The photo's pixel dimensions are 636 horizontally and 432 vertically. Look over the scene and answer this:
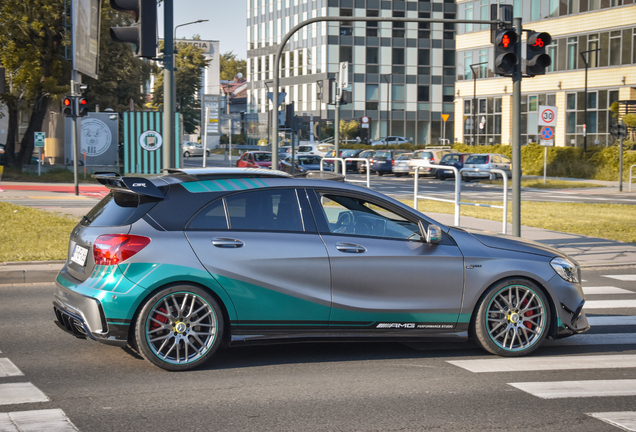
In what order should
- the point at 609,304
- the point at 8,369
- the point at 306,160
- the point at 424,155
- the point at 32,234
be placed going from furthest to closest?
the point at 306,160 → the point at 424,155 → the point at 32,234 → the point at 609,304 → the point at 8,369

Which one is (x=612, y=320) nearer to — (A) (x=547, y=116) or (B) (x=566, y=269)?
(B) (x=566, y=269)

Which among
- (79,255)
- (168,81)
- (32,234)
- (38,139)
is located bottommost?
(32,234)

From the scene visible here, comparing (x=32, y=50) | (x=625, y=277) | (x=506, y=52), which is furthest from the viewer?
(x=32, y=50)

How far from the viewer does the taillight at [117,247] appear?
564cm

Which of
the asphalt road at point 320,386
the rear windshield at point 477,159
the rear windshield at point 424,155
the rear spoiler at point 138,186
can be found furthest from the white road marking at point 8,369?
the rear windshield at point 424,155

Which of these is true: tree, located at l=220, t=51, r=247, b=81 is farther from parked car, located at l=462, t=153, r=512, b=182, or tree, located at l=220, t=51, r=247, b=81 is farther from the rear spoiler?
the rear spoiler

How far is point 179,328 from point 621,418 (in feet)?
10.4

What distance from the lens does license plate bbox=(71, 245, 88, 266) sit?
586cm

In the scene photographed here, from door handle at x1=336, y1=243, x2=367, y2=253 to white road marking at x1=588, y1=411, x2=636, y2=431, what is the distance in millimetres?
2115

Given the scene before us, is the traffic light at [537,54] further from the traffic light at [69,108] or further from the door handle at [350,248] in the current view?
the traffic light at [69,108]

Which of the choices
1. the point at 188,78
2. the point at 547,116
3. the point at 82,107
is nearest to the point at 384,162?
the point at 547,116

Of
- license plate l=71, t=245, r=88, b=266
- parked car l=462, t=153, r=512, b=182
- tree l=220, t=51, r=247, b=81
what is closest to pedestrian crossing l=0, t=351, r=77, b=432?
license plate l=71, t=245, r=88, b=266

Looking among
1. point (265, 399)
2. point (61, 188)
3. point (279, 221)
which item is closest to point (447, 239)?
point (279, 221)

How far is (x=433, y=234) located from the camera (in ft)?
20.1
